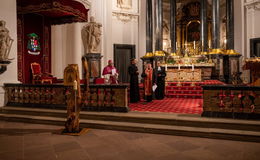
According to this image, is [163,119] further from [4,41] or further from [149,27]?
[149,27]

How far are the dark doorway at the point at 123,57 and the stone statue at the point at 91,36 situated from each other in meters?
2.24

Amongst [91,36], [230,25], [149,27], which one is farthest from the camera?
[149,27]

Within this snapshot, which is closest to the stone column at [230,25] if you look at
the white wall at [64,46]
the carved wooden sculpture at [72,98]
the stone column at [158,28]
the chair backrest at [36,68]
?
the stone column at [158,28]

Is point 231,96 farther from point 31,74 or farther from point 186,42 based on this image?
point 186,42

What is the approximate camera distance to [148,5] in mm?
15242

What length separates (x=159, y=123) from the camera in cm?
537

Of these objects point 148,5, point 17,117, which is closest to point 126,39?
point 148,5

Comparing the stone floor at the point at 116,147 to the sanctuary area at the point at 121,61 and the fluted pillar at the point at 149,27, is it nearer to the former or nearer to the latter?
the sanctuary area at the point at 121,61

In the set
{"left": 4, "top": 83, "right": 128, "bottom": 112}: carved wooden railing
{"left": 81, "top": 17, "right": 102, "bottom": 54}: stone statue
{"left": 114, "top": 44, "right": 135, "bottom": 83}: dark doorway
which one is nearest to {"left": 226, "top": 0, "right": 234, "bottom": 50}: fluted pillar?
{"left": 114, "top": 44, "right": 135, "bottom": 83}: dark doorway

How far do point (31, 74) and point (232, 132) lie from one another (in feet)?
28.5

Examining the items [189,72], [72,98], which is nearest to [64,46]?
[189,72]

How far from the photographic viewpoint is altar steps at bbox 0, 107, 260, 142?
15.4ft

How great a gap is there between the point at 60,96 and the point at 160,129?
3334mm

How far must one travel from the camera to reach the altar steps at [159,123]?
4684 mm
